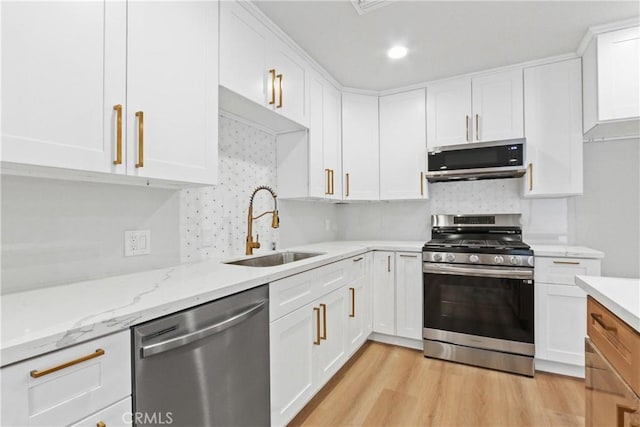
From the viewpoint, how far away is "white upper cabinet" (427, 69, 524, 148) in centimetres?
265

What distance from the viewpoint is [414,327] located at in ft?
8.98

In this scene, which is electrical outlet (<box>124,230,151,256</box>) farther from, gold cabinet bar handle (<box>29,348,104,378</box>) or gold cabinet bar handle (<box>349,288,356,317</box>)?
gold cabinet bar handle (<box>349,288,356,317</box>)

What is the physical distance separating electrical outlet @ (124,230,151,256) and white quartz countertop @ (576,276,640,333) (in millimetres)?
1871

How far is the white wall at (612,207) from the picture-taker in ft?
8.29

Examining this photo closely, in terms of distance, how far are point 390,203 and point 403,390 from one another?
187cm

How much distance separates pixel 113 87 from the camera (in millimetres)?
1137

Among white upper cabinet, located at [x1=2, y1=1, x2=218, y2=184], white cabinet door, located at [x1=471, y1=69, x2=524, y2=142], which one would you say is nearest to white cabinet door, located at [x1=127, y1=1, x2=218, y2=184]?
white upper cabinet, located at [x1=2, y1=1, x2=218, y2=184]

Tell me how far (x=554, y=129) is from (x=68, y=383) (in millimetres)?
3257

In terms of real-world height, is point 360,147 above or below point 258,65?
below

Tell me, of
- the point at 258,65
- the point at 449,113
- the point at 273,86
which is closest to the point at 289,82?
the point at 273,86

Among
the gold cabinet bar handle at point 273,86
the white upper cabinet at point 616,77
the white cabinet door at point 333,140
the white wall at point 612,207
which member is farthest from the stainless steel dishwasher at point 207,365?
the white wall at point 612,207

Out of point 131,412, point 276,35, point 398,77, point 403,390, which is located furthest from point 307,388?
point 398,77

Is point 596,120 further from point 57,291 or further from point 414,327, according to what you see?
point 57,291

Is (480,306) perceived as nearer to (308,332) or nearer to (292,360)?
(308,332)
